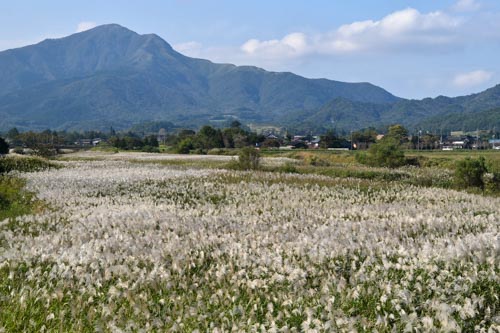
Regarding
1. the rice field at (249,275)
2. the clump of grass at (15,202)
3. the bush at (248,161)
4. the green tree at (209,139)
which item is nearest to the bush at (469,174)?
the bush at (248,161)

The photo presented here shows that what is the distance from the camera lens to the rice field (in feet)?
20.2

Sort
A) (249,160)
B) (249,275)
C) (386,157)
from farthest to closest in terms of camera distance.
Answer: (386,157) → (249,160) → (249,275)

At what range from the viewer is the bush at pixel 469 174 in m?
30.1

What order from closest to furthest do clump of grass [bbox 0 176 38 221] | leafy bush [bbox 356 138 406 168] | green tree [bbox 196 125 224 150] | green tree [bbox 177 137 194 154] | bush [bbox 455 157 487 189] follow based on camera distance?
clump of grass [bbox 0 176 38 221]
bush [bbox 455 157 487 189]
leafy bush [bbox 356 138 406 168]
green tree [bbox 177 137 194 154]
green tree [bbox 196 125 224 150]

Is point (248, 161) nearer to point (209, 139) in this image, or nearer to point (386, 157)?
point (386, 157)

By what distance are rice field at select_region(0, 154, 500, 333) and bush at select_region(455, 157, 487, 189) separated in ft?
55.0

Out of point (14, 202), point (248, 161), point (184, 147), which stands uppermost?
point (248, 161)

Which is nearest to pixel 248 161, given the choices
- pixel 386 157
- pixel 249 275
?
pixel 386 157

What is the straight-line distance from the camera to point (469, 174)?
30266mm

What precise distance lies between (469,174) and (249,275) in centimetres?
2548

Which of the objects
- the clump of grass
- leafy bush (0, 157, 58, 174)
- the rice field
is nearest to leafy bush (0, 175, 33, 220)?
the clump of grass

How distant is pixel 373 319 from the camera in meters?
6.25

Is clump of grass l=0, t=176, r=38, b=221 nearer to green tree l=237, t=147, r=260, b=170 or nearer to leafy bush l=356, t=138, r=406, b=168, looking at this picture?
green tree l=237, t=147, r=260, b=170

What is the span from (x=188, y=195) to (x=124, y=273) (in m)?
12.6
